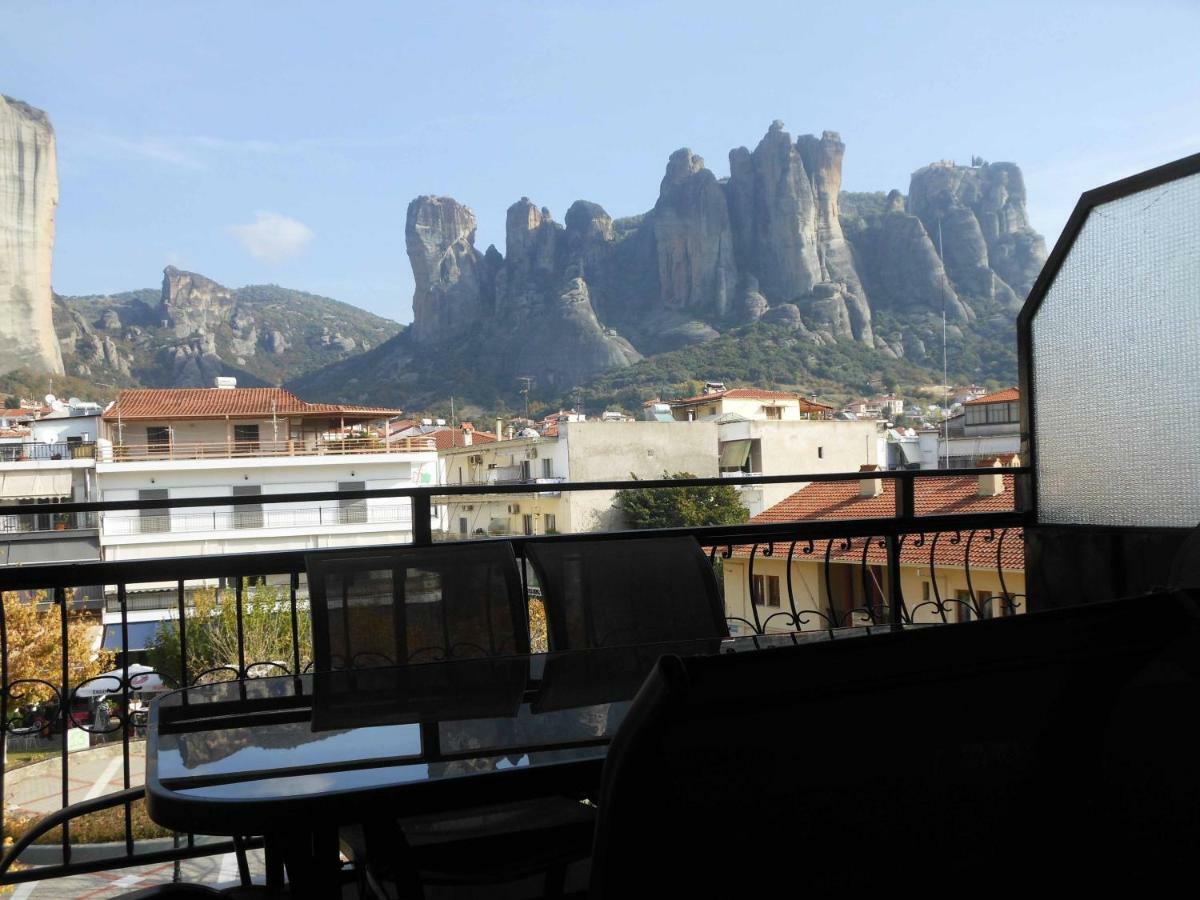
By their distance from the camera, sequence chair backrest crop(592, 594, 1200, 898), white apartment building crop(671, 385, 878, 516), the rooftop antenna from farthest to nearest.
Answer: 1. white apartment building crop(671, 385, 878, 516)
2. the rooftop antenna
3. chair backrest crop(592, 594, 1200, 898)

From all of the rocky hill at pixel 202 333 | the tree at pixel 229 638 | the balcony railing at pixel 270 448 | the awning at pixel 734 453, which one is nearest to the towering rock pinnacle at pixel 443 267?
the rocky hill at pixel 202 333

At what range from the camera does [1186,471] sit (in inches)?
110

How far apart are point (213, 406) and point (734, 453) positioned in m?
17.5

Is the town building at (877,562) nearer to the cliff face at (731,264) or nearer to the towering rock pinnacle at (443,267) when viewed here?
the cliff face at (731,264)

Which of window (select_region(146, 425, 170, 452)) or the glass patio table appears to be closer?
the glass patio table

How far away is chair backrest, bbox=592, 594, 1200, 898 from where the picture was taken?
0.62 m

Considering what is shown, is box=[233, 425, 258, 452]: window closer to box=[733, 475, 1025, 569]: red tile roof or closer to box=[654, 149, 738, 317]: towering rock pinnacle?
box=[733, 475, 1025, 569]: red tile roof

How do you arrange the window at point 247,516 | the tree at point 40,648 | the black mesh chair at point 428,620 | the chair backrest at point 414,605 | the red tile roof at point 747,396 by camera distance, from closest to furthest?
the black mesh chair at point 428,620, the chair backrest at point 414,605, the tree at point 40,648, the window at point 247,516, the red tile roof at point 747,396

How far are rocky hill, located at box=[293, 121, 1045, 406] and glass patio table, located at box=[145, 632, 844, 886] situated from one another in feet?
111

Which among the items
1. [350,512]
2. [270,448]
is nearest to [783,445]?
[350,512]

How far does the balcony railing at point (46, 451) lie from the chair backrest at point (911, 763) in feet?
109

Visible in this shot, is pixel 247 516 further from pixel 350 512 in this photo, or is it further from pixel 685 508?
pixel 685 508

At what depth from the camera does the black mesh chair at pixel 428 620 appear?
142 cm

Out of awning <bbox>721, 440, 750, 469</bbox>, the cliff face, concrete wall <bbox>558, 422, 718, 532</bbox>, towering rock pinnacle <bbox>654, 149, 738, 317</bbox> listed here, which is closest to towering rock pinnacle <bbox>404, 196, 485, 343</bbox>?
the cliff face
